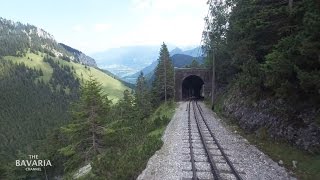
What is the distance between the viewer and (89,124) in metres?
32.8

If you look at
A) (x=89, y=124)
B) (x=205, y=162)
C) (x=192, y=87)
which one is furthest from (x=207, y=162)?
(x=192, y=87)

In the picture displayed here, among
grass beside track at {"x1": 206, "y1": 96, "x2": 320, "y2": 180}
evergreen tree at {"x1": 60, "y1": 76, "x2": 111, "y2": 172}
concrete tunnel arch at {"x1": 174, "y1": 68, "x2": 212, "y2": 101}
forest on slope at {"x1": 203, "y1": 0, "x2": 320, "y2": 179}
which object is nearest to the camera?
grass beside track at {"x1": 206, "y1": 96, "x2": 320, "y2": 180}

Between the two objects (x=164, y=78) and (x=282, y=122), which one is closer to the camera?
(x=282, y=122)

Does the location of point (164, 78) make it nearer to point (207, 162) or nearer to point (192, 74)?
point (192, 74)

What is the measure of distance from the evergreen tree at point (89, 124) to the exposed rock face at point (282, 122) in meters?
13.6

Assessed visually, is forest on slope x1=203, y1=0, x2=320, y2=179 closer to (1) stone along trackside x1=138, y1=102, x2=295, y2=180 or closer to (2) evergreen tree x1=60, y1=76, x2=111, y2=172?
(1) stone along trackside x1=138, y1=102, x2=295, y2=180

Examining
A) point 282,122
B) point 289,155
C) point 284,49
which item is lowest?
point 289,155

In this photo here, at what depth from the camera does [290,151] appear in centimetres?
1778

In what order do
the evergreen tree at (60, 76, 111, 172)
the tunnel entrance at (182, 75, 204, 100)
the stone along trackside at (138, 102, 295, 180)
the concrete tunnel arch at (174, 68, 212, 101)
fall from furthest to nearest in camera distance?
the tunnel entrance at (182, 75, 204, 100) → the concrete tunnel arch at (174, 68, 212, 101) → the evergreen tree at (60, 76, 111, 172) → the stone along trackside at (138, 102, 295, 180)

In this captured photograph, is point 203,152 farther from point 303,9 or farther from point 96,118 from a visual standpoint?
point 96,118

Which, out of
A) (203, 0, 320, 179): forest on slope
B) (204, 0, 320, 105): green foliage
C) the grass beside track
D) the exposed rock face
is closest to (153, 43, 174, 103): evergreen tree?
(204, 0, 320, 105): green foliage

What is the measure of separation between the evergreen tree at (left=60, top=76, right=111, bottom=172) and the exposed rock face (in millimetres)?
13639

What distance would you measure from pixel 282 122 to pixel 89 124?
19.2 m

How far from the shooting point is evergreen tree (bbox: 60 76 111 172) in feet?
105
